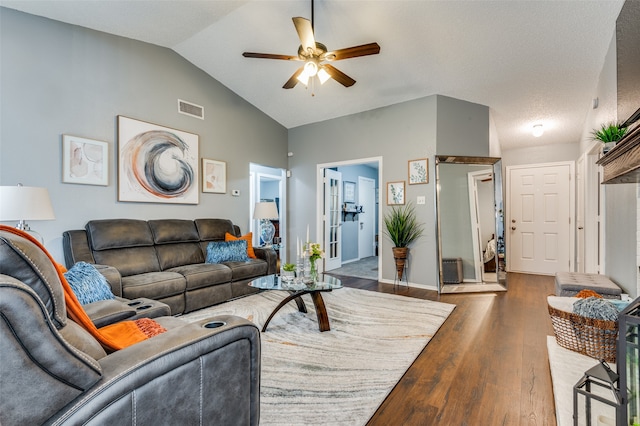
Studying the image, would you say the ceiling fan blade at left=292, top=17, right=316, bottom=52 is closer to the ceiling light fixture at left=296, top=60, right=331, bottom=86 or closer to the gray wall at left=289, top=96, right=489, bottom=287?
the ceiling light fixture at left=296, top=60, right=331, bottom=86

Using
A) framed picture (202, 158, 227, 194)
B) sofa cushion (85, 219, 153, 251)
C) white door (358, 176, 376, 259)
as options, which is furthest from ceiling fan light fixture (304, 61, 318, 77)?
white door (358, 176, 376, 259)

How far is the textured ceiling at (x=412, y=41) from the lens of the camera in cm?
288

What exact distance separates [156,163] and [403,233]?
361 cm

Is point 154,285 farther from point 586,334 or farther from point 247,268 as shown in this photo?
point 586,334

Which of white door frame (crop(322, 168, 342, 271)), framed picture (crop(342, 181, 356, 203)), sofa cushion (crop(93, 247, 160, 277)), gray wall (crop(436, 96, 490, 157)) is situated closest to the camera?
sofa cushion (crop(93, 247, 160, 277))

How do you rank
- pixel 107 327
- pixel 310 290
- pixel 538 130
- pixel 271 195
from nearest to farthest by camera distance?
pixel 107 327 < pixel 310 290 < pixel 538 130 < pixel 271 195

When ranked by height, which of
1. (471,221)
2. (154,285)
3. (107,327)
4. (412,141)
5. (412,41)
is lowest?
(154,285)

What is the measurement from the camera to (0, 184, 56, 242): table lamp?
229 cm

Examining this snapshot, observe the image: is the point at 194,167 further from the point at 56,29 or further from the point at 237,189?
the point at 56,29

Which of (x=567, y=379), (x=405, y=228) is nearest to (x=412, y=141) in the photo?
(x=405, y=228)

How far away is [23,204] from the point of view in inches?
93.1

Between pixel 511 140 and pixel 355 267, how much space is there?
382 centimetres

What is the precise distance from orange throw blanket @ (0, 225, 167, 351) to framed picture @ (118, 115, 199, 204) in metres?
2.53

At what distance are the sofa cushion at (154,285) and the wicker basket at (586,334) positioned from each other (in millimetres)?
3447
